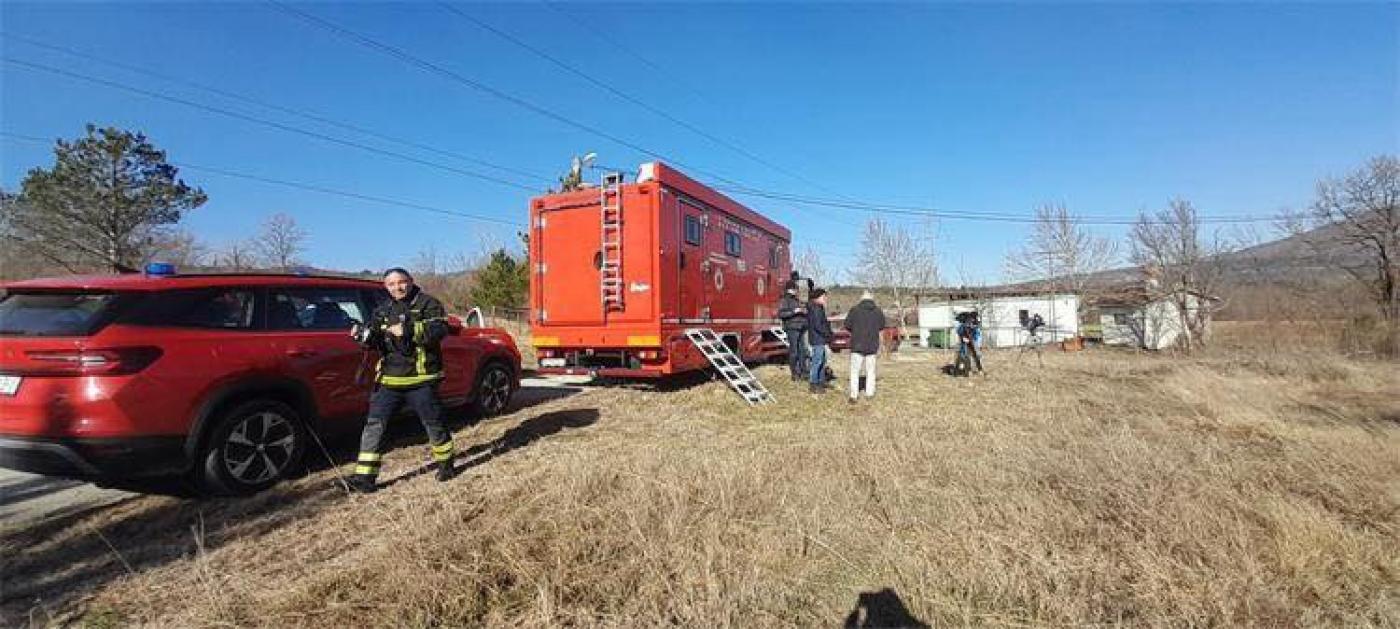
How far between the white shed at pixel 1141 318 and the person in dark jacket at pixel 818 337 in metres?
25.4

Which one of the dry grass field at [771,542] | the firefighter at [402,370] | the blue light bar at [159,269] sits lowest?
the dry grass field at [771,542]

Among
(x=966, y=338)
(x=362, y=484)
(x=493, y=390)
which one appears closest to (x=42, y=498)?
(x=362, y=484)

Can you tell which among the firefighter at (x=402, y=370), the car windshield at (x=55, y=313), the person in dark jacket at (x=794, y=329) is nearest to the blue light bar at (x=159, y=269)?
the car windshield at (x=55, y=313)

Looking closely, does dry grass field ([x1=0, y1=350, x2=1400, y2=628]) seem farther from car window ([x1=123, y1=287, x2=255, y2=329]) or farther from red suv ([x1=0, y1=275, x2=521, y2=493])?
car window ([x1=123, y1=287, x2=255, y2=329])

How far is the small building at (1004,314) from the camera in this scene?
33375 millimetres

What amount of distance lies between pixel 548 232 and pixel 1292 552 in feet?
28.5

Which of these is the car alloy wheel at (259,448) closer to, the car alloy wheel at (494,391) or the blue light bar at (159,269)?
the blue light bar at (159,269)

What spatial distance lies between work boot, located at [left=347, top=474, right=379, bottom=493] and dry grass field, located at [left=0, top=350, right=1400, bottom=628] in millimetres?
158

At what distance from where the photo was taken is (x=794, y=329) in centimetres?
1132

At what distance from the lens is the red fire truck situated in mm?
8852

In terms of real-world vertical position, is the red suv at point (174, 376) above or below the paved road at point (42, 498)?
above

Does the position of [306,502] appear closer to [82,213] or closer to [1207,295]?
[82,213]

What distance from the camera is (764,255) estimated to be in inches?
513

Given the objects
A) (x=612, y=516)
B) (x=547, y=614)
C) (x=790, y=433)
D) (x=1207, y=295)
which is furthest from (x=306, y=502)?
(x=1207, y=295)
